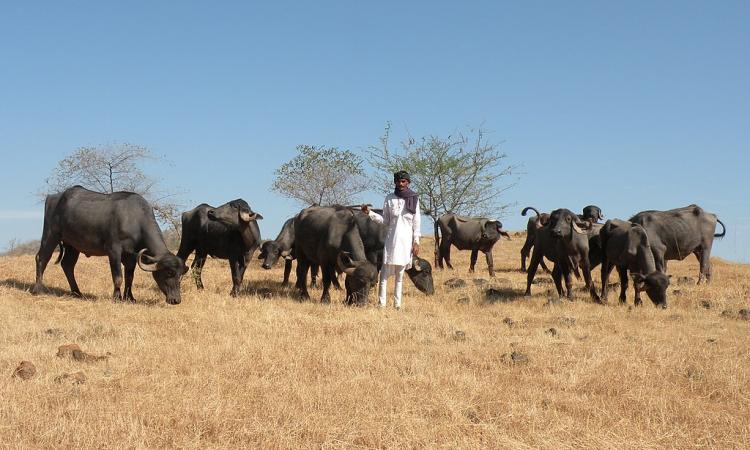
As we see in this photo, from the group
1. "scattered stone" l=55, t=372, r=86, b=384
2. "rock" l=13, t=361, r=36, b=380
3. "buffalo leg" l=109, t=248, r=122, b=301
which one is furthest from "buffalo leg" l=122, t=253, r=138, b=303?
"scattered stone" l=55, t=372, r=86, b=384

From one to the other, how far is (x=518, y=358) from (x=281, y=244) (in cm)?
960

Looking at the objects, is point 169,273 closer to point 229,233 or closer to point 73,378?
point 229,233

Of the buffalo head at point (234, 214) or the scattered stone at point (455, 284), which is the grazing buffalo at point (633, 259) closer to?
the scattered stone at point (455, 284)

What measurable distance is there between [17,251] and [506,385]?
34454 mm

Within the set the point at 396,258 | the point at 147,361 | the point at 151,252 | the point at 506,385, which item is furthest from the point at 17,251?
the point at 506,385

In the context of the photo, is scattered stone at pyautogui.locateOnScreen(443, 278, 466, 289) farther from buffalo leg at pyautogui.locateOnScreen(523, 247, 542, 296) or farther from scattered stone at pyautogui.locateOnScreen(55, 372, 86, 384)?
scattered stone at pyautogui.locateOnScreen(55, 372, 86, 384)

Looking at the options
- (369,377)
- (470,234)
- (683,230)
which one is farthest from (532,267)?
(369,377)

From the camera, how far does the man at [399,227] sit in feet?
38.8

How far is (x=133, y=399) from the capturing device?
5.88 m

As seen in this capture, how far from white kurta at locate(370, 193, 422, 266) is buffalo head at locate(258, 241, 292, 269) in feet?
15.4

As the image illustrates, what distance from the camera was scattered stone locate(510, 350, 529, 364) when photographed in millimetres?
7738

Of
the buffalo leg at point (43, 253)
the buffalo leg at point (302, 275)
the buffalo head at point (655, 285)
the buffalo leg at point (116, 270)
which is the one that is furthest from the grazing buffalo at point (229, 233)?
the buffalo head at point (655, 285)

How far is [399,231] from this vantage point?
11.8m

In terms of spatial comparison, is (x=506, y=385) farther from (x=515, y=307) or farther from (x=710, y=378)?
(x=515, y=307)
